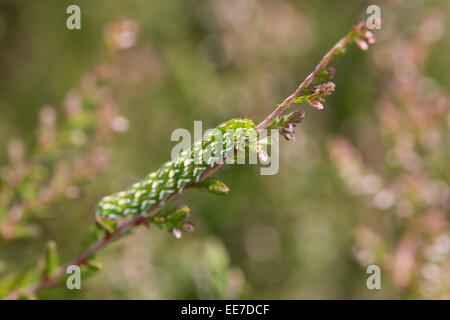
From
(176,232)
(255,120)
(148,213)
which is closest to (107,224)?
(148,213)

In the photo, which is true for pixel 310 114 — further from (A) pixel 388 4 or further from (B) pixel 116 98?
(B) pixel 116 98

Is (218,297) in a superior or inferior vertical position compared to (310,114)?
inferior

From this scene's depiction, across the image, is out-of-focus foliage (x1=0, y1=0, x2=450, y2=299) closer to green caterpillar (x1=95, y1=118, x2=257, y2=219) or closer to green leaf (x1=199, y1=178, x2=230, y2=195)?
green caterpillar (x1=95, y1=118, x2=257, y2=219)

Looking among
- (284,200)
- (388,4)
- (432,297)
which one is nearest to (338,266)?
(284,200)

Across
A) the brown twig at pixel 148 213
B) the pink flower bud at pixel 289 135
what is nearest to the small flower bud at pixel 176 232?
the brown twig at pixel 148 213

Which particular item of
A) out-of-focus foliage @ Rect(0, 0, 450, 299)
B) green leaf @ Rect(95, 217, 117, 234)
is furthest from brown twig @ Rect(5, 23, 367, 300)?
out-of-focus foliage @ Rect(0, 0, 450, 299)

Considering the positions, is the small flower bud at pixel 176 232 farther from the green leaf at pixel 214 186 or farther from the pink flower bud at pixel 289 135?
the pink flower bud at pixel 289 135

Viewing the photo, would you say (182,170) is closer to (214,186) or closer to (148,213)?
(214,186)
